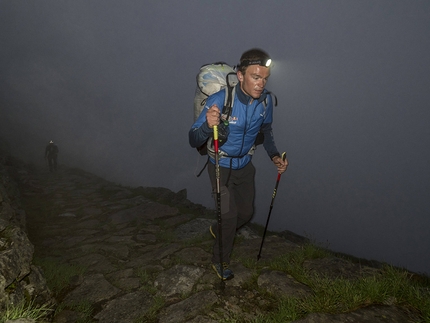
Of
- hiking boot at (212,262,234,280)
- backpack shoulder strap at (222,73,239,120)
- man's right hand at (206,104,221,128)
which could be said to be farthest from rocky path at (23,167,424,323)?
backpack shoulder strap at (222,73,239,120)

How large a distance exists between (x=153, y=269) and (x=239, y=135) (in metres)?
3.03

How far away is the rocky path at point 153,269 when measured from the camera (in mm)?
3494

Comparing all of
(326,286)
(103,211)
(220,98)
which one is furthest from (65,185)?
(326,286)

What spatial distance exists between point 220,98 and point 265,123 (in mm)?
1134

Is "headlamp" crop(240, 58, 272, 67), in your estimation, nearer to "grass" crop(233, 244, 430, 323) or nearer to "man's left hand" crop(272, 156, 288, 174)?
"man's left hand" crop(272, 156, 288, 174)

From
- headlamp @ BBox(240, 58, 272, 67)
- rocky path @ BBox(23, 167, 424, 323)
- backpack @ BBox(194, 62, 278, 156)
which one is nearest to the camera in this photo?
rocky path @ BBox(23, 167, 424, 323)

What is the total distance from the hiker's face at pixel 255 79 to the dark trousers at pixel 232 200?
1.31 metres

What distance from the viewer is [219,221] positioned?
4012 millimetres

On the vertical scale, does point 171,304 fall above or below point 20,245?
below

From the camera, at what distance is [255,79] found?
3973mm

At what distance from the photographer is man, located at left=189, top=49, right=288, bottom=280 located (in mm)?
3979

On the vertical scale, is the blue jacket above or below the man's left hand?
above

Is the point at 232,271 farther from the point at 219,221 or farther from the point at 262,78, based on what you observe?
the point at 262,78

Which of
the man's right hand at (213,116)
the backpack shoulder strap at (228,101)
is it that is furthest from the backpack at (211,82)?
the man's right hand at (213,116)
